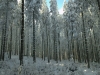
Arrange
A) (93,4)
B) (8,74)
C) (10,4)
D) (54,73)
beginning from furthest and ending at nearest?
(10,4) → (93,4) → (54,73) → (8,74)

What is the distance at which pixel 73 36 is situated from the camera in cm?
3931

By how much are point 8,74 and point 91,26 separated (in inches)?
1255

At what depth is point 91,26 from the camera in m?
39.0

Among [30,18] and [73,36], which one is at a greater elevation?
[30,18]

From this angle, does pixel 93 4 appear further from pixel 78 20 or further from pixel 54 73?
pixel 78 20

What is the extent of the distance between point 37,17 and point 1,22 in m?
7.87

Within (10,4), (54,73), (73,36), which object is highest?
(10,4)

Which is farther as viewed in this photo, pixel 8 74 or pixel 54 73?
pixel 54 73

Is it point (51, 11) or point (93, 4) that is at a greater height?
point (51, 11)

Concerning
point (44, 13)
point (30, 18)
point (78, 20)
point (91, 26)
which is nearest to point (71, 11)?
point (78, 20)

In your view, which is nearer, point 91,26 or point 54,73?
point 54,73

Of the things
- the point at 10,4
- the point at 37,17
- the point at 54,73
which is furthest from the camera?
the point at 37,17

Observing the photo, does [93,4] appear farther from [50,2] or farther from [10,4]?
[50,2]

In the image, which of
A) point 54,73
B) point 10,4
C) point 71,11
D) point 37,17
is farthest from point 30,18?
point 54,73
